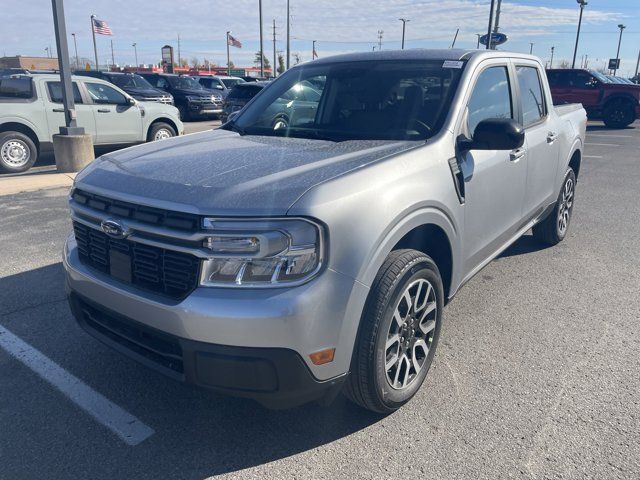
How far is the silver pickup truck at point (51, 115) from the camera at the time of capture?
32.5 feet

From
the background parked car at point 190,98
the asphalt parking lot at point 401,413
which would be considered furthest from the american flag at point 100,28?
the asphalt parking lot at point 401,413

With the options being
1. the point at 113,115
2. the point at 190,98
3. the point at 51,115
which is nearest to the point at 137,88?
the point at 190,98

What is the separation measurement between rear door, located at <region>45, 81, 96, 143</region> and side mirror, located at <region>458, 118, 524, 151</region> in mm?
8968

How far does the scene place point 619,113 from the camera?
68.3 feet

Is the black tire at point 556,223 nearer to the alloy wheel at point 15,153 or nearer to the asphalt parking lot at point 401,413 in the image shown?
the asphalt parking lot at point 401,413

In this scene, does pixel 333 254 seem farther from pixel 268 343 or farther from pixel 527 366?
pixel 527 366

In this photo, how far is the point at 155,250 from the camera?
240 centimetres

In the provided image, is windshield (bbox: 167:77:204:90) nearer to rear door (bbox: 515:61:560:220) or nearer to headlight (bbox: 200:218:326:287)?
rear door (bbox: 515:61:560:220)

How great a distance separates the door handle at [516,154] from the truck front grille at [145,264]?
254 cm

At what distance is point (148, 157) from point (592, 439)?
8.94ft

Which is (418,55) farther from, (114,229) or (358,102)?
(114,229)

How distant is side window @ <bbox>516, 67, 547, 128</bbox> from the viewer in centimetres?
437

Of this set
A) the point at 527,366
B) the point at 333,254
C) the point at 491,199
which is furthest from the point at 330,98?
the point at 527,366

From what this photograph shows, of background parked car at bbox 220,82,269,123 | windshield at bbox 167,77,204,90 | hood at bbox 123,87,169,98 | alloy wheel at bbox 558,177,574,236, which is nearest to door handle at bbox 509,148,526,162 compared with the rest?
alloy wheel at bbox 558,177,574,236
